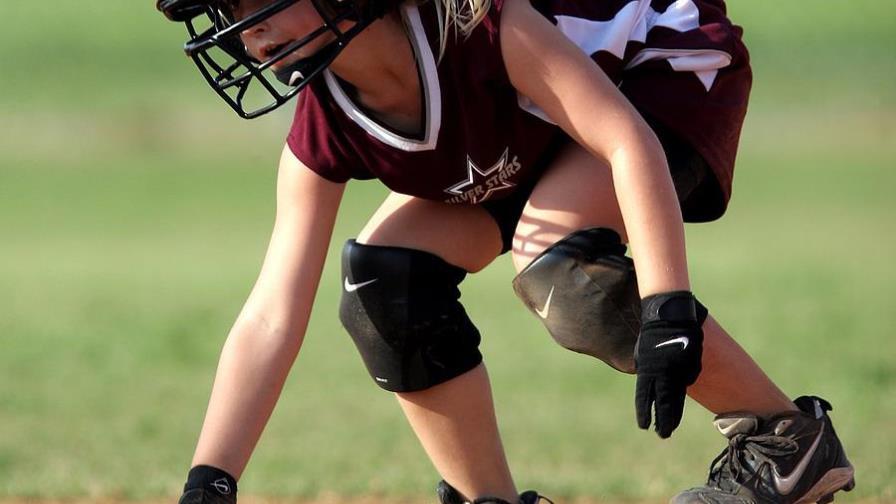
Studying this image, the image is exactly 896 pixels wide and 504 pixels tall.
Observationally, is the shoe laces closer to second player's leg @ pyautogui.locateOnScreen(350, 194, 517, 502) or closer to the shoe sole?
the shoe sole

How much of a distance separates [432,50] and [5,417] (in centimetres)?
380

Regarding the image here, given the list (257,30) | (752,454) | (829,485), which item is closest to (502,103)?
(257,30)

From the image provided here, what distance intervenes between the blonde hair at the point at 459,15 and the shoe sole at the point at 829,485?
1.36 m

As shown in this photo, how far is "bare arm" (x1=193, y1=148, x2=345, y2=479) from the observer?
308 cm

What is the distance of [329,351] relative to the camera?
787cm

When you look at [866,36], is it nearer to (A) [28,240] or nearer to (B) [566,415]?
(A) [28,240]

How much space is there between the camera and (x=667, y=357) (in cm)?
266

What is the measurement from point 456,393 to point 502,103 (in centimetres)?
79

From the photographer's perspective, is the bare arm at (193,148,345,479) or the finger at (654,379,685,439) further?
the bare arm at (193,148,345,479)

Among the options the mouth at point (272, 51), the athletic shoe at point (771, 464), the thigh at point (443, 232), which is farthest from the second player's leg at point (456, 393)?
the mouth at point (272, 51)

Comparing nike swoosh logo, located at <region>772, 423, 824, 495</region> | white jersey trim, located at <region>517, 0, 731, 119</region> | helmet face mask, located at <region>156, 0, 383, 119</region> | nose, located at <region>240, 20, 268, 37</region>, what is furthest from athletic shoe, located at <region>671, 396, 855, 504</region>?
nose, located at <region>240, 20, 268, 37</region>

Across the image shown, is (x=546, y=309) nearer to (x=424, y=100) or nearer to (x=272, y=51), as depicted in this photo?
(x=424, y=100)

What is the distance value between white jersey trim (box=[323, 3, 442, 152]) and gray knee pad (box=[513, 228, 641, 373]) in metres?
0.37

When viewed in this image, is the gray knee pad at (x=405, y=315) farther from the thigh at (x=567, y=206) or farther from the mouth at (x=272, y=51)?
the mouth at (x=272, y=51)
